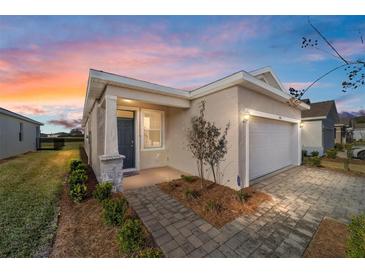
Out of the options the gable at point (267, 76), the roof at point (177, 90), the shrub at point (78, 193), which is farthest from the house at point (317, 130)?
the shrub at point (78, 193)

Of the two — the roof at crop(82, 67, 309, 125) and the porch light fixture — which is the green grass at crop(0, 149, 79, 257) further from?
the porch light fixture

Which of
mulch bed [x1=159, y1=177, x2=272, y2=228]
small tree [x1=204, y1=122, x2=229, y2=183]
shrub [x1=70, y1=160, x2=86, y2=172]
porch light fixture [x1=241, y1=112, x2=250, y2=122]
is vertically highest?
porch light fixture [x1=241, y1=112, x2=250, y2=122]

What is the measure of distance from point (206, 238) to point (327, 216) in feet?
9.62

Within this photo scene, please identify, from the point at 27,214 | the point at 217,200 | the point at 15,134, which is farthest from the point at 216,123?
the point at 15,134

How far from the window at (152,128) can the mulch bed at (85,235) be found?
3820mm

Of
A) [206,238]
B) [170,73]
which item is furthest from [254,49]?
[206,238]

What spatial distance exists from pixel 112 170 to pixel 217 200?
10.2 feet

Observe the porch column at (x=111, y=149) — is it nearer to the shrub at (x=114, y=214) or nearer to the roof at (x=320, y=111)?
the shrub at (x=114, y=214)

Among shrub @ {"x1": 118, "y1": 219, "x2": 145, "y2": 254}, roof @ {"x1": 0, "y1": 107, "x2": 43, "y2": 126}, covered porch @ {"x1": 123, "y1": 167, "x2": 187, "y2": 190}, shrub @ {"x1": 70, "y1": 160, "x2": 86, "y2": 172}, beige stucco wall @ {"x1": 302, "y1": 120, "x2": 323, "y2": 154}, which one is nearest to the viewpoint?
shrub @ {"x1": 118, "y1": 219, "x2": 145, "y2": 254}

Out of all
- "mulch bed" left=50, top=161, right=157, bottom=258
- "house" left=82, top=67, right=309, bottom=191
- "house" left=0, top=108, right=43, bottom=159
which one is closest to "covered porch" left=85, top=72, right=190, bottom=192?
"house" left=82, top=67, right=309, bottom=191

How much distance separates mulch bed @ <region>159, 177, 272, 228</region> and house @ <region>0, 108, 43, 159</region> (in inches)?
512

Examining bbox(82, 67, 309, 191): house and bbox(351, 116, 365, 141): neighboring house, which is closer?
bbox(82, 67, 309, 191): house

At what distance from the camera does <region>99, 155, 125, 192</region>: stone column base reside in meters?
4.32

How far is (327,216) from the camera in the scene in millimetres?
3379
